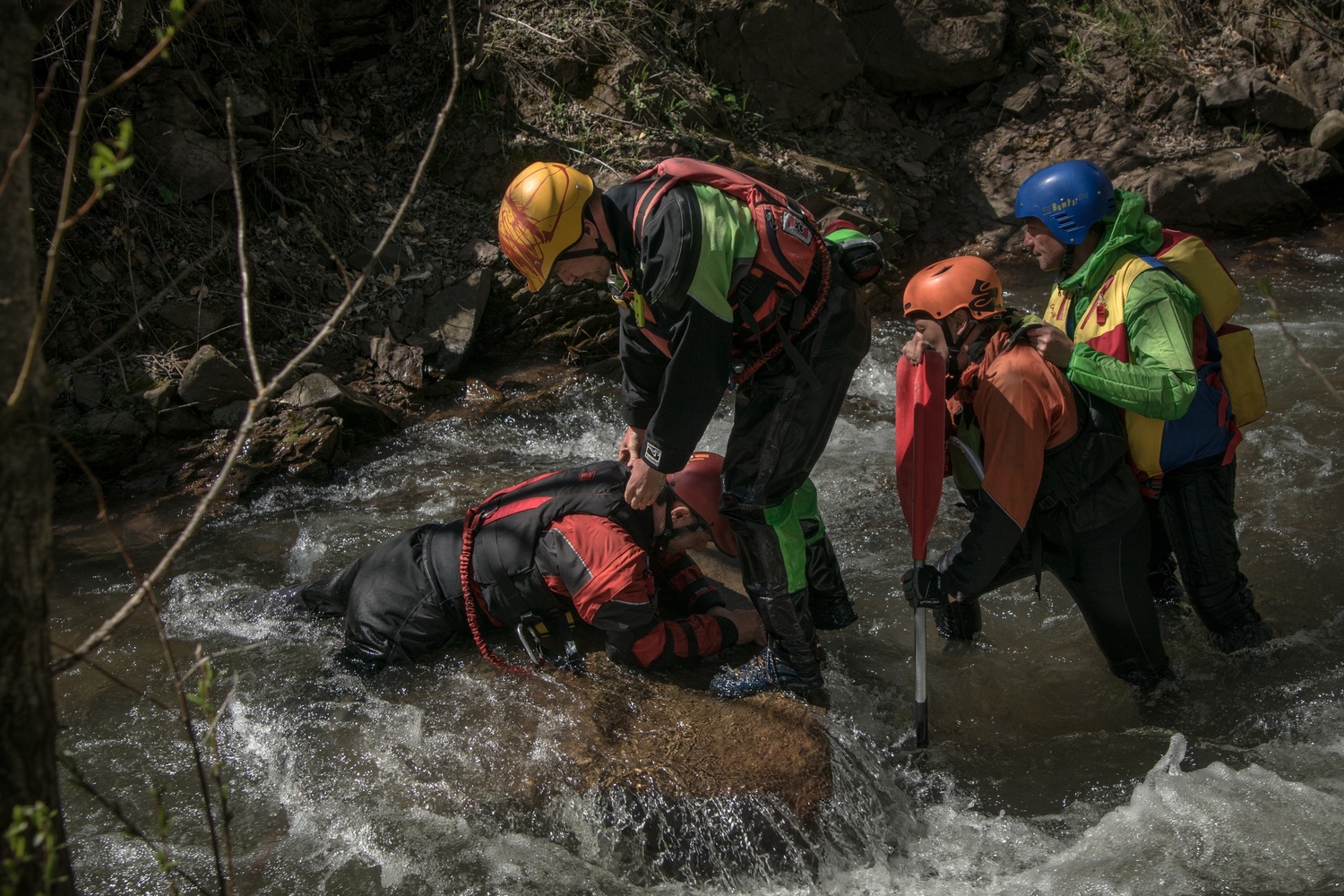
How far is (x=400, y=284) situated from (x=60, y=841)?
5.61m

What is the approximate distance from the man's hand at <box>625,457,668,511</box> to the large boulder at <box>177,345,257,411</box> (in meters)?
3.46

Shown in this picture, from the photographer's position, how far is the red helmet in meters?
3.82

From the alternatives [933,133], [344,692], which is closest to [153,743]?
[344,692]

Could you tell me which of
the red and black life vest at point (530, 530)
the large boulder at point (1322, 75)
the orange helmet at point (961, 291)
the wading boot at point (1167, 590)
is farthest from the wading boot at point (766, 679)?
the large boulder at point (1322, 75)

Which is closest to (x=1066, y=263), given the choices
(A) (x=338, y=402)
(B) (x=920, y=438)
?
(B) (x=920, y=438)

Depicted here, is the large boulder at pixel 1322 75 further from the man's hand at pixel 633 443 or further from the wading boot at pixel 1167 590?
the man's hand at pixel 633 443

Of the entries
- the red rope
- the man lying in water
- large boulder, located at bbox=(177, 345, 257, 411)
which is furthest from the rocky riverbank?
the red rope

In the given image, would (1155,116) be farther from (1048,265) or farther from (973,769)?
(973,769)

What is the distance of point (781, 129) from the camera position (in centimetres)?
849

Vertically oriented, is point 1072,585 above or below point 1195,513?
below

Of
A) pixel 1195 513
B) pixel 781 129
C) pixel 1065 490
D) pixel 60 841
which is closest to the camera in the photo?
pixel 60 841

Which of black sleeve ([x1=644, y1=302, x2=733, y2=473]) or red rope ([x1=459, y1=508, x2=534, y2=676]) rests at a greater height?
black sleeve ([x1=644, y1=302, x2=733, y2=473])

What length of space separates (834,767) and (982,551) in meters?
0.94

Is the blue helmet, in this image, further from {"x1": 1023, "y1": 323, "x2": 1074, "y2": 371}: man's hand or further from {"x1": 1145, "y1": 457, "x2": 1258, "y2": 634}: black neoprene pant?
{"x1": 1145, "y1": 457, "x2": 1258, "y2": 634}: black neoprene pant
